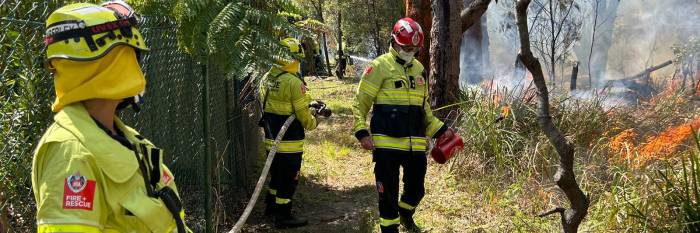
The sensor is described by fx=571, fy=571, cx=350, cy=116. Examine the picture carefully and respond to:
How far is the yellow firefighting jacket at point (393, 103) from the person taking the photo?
14.8ft

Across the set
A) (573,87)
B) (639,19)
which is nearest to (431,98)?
(573,87)

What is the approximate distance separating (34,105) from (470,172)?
16.1 ft

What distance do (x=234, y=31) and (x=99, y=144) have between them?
144 cm

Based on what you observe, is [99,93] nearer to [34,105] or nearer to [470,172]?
[34,105]

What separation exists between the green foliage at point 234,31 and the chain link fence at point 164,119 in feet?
1.49

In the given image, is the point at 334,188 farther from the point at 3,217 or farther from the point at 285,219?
the point at 3,217

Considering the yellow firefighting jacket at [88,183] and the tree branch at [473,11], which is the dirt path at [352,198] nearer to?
the tree branch at [473,11]

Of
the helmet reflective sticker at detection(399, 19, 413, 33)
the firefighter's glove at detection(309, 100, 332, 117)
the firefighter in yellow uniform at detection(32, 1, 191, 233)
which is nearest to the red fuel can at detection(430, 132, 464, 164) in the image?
the helmet reflective sticker at detection(399, 19, 413, 33)

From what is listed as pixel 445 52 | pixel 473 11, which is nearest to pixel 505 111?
pixel 445 52

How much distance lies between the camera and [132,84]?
68.7 inches

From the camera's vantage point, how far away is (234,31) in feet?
9.66

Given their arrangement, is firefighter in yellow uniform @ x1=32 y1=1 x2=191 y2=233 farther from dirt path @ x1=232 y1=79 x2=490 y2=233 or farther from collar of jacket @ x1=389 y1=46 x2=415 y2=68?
dirt path @ x1=232 y1=79 x2=490 y2=233

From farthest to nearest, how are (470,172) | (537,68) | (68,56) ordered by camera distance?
1. (470,172)
2. (537,68)
3. (68,56)

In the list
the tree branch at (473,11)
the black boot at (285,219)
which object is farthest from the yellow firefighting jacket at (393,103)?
the tree branch at (473,11)
